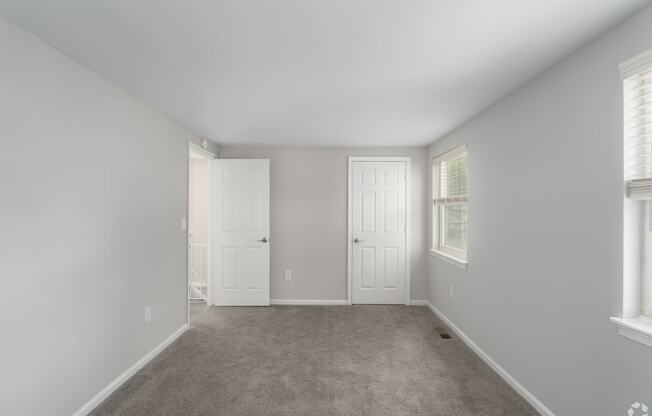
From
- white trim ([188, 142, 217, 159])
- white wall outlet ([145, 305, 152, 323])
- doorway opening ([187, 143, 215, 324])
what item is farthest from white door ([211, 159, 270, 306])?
white wall outlet ([145, 305, 152, 323])

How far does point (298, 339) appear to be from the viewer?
10.6 ft

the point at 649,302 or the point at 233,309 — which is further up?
the point at 649,302

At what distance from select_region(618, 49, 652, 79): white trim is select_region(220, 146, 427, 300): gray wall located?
2.96 meters

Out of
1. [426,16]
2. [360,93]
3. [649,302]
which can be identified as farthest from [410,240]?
[426,16]

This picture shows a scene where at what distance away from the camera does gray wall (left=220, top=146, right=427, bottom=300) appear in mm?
4438

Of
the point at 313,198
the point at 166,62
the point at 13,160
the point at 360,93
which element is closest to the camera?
the point at 13,160

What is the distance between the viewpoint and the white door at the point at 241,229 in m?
4.30

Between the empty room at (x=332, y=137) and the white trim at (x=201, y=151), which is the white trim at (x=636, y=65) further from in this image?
the white trim at (x=201, y=151)

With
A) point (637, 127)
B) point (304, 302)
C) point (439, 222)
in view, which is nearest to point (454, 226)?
point (439, 222)

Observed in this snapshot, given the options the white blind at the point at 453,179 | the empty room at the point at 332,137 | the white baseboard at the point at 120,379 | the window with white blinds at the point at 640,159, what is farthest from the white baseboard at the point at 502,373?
the white baseboard at the point at 120,379

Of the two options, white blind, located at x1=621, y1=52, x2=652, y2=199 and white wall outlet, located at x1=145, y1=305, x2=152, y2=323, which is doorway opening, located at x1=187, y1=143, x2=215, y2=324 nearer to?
white wall outlet, located at x1=145, y1=305, x2=152, y2=323

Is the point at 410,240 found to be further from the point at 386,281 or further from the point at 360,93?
the point at 360,93

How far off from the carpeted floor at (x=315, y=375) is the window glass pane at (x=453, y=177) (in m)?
1.62

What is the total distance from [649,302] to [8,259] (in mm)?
3173
